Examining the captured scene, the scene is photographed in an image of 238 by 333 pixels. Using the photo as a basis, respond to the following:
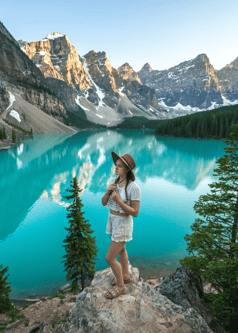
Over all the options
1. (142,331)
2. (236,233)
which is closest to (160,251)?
(236,233)

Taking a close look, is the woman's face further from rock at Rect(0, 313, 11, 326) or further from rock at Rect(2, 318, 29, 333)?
rock at Rect(0, 313, 11, 326)

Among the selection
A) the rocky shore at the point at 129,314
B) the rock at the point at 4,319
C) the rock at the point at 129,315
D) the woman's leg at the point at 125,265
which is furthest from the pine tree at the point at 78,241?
the woman's leg at the point at 125,265

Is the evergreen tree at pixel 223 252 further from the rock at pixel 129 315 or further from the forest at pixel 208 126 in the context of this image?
the forest at pixel 208 126

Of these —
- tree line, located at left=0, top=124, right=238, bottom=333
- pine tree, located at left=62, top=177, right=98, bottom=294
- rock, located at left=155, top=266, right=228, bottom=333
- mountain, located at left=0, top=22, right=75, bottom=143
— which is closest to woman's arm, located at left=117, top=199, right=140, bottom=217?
tree line, located at left=0, top=124, right=238, bottom=333

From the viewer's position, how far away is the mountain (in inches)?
4026

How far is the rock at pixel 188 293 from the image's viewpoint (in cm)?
590

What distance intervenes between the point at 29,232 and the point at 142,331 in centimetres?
1638

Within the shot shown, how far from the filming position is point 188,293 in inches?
252

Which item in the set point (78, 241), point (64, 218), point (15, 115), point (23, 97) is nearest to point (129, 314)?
point (78, 241)

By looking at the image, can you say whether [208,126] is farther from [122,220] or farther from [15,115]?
[122,220]

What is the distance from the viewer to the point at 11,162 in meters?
43.9

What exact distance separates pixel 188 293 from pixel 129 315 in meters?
3.53

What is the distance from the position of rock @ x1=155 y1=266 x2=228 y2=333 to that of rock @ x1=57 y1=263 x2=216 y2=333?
6.25 feet

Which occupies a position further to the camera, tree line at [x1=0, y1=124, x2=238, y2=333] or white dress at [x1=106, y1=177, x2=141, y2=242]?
tree line at [x1=0, y1=124, x2=238, y2=333]
